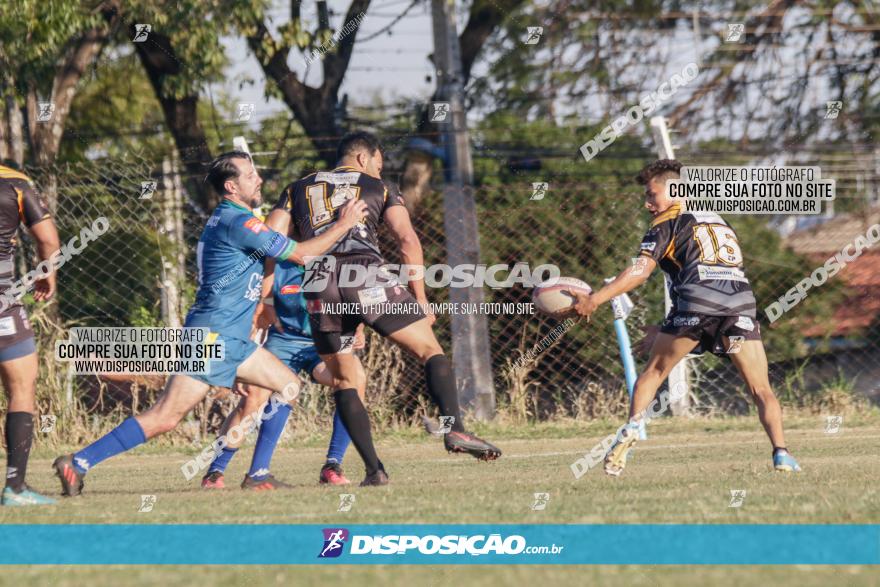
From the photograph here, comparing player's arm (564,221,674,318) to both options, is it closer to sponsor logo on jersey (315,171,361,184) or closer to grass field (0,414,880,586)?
grass field (0,414,880,586)

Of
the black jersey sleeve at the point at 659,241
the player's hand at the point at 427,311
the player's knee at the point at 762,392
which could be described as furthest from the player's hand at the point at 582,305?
the player's knee at the point at 762,392

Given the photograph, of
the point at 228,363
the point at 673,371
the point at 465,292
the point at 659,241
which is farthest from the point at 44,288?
the point at 673,371

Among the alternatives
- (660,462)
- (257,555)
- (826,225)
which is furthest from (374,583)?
(826,225)

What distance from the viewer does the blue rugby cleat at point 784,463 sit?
7.45 metres

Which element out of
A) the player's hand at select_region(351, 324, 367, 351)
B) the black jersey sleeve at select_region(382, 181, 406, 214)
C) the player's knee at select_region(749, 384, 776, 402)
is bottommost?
the player's knee at select_region(749, 384, 776, 402)

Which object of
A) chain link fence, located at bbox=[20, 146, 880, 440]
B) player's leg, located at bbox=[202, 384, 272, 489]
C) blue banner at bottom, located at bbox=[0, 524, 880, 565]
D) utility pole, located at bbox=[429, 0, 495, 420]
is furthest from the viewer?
utility pole, located at bbox=[429, 0, 495, 420]

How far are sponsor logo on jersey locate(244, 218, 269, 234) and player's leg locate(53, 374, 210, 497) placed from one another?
3.02 feet

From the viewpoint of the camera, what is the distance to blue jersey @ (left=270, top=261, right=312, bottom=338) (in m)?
8.31

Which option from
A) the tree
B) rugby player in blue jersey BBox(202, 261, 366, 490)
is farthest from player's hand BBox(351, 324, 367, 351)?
the tree

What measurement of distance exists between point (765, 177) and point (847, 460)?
17.6ft

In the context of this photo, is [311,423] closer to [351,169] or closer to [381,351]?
[381,351]

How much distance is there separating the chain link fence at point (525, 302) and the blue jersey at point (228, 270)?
5115 millimetres

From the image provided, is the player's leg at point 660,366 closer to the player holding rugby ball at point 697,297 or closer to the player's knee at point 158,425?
the player holding rugby ball at point 697,297

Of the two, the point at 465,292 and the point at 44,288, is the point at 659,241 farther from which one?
the point at 465,292
